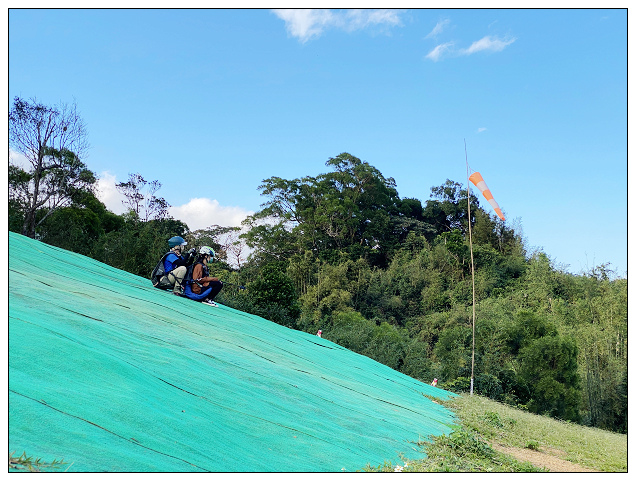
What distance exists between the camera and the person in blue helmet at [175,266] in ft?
21.6

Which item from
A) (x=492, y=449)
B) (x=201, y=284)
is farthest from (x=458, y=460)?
(x=201, y=284)

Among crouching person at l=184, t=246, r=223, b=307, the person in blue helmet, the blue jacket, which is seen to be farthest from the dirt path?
the blue jacket

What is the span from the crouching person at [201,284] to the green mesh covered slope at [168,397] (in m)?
1.05

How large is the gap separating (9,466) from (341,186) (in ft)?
78.1

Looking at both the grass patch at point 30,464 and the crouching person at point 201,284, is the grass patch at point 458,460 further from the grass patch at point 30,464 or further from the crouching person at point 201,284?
the crouching person at point 201,284

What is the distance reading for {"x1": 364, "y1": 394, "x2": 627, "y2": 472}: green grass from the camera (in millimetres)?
3237

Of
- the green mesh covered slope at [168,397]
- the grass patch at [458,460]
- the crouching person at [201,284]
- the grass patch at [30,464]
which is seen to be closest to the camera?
the grass patch at [30,464]

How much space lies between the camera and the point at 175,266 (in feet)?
22.2

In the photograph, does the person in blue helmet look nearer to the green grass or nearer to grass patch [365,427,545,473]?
the green grass

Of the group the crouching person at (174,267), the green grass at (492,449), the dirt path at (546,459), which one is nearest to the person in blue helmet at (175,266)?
the crouching person at (174,267)

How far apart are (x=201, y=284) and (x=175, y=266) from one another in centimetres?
45

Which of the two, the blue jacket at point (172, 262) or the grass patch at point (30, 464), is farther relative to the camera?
the blue jacket at point (172, 262)

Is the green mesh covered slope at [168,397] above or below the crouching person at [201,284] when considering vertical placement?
below

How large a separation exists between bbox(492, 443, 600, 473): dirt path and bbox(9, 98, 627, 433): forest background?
5.01 metres
